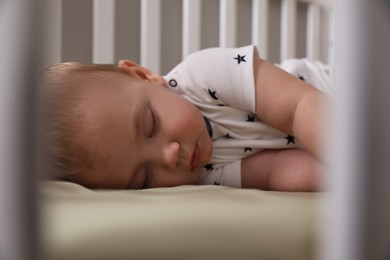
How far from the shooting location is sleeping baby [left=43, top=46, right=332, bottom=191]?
1.83 ft

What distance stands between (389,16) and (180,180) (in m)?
0.42

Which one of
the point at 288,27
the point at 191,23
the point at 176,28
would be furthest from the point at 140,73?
the point at 288,27

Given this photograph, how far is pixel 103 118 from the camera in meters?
0.55

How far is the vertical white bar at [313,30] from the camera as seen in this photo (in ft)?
4.15

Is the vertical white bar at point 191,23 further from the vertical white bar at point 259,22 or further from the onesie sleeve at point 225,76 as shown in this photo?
the onesie sleeve at point 225,76

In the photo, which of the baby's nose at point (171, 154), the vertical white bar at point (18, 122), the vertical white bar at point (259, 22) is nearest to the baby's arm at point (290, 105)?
the baby's nose at point (171, 154)

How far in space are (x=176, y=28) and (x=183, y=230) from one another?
877 mm

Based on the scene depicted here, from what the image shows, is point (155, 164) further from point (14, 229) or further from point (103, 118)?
point (14, 229)

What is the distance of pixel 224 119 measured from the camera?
0.71 m

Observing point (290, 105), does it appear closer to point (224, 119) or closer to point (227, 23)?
point (224, 119)

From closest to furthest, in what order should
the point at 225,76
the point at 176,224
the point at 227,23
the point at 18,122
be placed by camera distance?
the point at 18,122 < the point at 176,224 < the point at 225,76 < the point at 227,23

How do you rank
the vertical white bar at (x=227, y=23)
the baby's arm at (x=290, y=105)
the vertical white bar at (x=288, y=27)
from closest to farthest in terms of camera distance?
the baby's arm at (x=290, y=105) < the vertical white bar at (x=227, y=23) < the vertical white bar at (x=288, y=27)

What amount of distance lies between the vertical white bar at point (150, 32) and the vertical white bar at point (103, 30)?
6cm

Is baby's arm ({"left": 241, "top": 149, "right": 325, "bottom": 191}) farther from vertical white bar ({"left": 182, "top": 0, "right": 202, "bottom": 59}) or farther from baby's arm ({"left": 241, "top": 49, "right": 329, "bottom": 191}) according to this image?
vertical white bar ({"left": 182, "top": 0, "right": 202, "bottom": 59})
